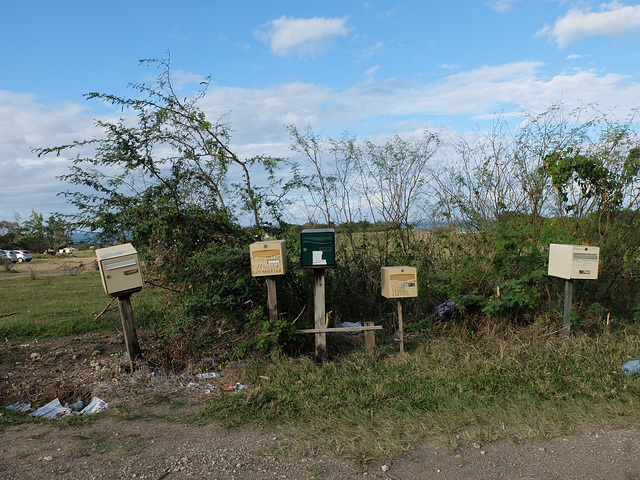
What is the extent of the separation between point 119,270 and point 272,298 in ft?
5.63

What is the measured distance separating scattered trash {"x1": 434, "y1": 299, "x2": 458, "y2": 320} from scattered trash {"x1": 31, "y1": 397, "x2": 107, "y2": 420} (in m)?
4.26

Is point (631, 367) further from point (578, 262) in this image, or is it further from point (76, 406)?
point (76, 406)

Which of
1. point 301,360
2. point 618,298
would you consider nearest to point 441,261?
point 618,298

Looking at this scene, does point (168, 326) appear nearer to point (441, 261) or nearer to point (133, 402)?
point (133, 402)

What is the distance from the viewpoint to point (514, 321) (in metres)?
6.64

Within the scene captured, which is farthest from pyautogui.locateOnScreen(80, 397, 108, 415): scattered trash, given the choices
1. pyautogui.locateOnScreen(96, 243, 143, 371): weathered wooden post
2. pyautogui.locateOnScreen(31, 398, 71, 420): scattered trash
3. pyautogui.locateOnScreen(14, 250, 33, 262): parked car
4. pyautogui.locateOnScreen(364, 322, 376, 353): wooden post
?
pyautogui.locateOnScreen(14, 250, 33, 262): parked car

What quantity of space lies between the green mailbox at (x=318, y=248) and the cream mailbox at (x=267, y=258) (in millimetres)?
285

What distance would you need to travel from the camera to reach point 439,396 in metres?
4.75

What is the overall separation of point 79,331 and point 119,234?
5.88ft

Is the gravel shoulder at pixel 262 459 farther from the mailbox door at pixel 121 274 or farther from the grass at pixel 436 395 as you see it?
the mailbox door at pixel 121 274

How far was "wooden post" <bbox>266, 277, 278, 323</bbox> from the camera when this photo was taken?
5805 mm

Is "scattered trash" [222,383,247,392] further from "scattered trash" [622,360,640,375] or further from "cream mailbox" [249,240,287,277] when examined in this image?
"scattered trash" [622,360,640,375]

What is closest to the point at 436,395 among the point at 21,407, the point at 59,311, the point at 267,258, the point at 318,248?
the point at 318,248

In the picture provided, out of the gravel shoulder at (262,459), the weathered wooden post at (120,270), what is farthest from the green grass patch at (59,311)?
the gravel shoulder at (262,459)
